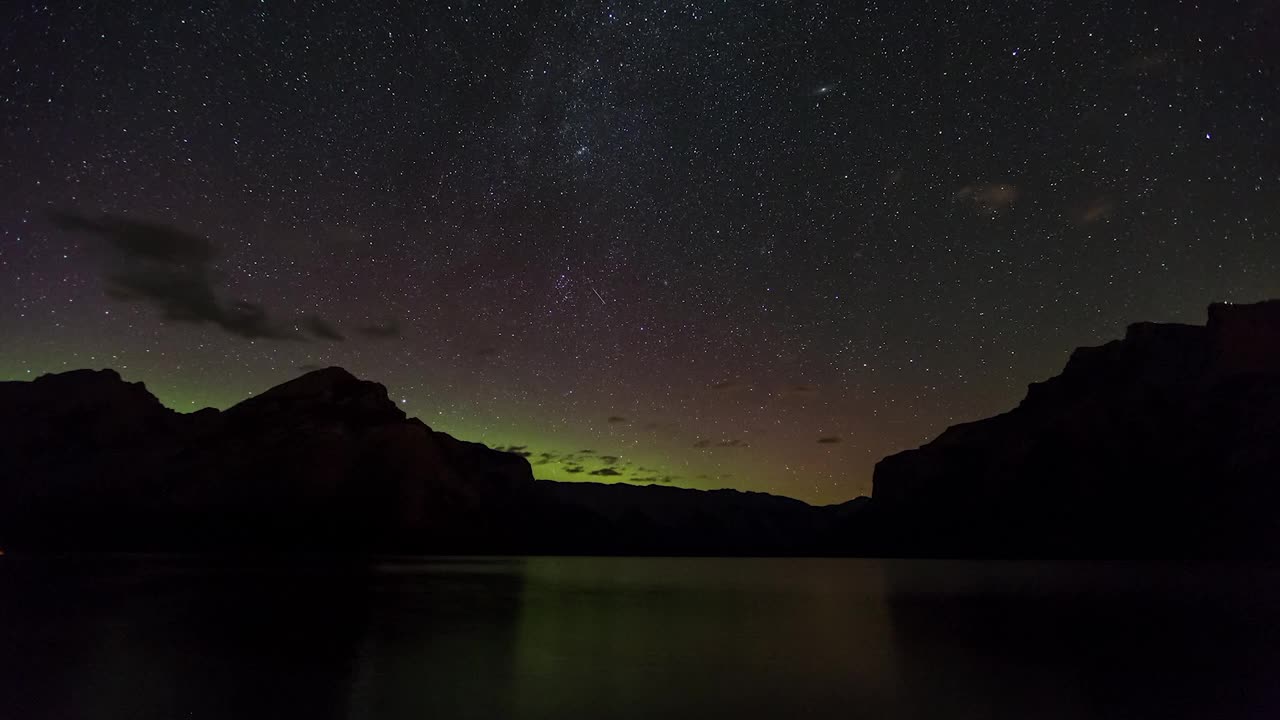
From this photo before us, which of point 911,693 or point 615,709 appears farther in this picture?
point 911,693

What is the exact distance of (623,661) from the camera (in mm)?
24516

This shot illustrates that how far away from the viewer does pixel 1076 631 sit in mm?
33719

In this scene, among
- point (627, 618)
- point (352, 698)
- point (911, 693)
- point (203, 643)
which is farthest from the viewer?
point (627, 618)

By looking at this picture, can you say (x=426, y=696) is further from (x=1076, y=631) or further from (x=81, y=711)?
(x=1076, y=631)

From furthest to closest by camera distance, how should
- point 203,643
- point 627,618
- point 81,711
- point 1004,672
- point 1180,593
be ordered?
point 1180,593 → point 627,618 → point 203,643 → point 1004,672 → point 81,711

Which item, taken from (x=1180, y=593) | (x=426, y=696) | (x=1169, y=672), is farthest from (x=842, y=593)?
(x=426, y=696)

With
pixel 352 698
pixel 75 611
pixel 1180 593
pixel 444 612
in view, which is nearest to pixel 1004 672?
pixel 352 698

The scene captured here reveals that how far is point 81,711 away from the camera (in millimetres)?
16391

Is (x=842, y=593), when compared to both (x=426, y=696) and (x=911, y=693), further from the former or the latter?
(x=426, y=696)

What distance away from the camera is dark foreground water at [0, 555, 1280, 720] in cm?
1727

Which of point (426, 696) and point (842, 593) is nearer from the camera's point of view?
point (426, 696)

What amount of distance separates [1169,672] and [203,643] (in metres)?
31.2

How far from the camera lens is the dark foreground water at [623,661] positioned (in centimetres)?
1727

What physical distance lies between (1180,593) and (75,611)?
79.5 m
